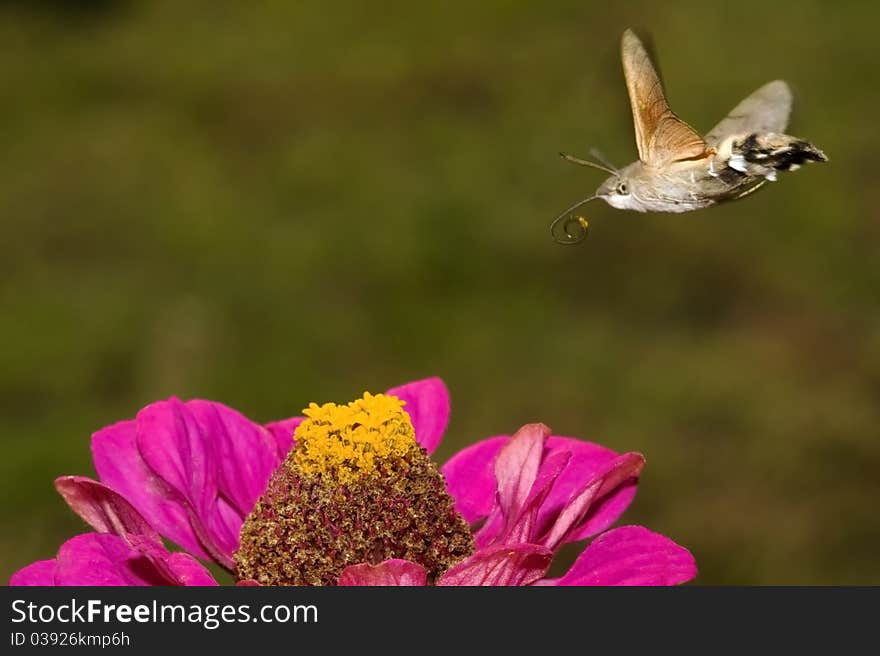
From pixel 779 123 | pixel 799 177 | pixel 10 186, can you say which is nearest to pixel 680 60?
pixel 799 177

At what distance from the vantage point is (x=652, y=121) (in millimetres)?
1354

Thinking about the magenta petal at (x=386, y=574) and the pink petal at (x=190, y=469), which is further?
the pink petal at (x=190, y=469)

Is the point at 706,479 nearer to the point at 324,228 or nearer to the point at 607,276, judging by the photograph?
the point at 607,276

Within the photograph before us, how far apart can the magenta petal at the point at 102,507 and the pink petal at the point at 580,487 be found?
412 millimetres

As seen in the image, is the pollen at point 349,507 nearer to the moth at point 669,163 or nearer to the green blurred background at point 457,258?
the moth at point 669,163

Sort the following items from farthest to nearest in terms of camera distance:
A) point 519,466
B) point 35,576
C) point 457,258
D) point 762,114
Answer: point 457,258, point 762,114, point 519,466, point 35,576

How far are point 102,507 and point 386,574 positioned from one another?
1.06 ft

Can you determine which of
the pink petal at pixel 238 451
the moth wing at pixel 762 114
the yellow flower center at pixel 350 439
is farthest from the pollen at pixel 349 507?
the moth wing at pixel 762 114

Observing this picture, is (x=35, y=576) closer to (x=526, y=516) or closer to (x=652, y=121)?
(x=526, y=516)

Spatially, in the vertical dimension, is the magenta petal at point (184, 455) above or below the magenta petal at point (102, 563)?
above

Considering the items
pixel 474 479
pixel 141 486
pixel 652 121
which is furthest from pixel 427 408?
pixel 652 121

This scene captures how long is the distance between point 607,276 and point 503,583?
2.99 metres

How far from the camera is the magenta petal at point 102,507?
4.24 feet

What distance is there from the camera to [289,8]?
5758mm
